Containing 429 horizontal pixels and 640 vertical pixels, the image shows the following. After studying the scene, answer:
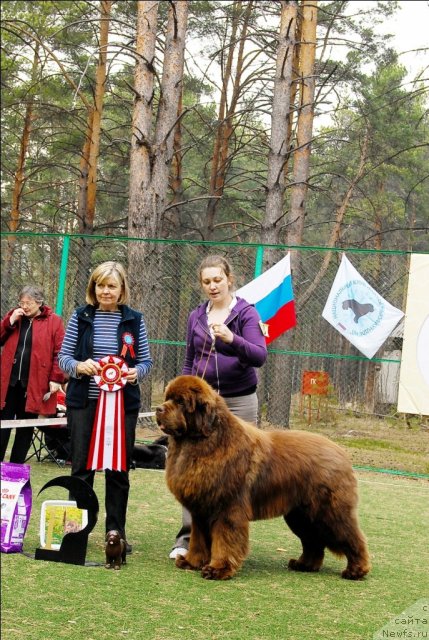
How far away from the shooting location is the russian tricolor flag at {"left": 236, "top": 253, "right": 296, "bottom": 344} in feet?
34.0

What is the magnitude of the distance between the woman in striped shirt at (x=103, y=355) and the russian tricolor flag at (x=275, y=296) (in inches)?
204

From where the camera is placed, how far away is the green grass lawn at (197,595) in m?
3.77

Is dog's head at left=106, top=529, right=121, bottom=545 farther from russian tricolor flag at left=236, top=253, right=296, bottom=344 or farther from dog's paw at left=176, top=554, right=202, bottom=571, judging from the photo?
russian tricolor flag at left=236, top=253, right=296, bottom=344

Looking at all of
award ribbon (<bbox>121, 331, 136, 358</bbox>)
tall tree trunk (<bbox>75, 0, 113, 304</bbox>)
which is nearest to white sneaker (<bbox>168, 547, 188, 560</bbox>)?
award ribbon (<bbox>121, 331, 136, 358</bbox>)

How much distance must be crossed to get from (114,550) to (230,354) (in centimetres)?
129

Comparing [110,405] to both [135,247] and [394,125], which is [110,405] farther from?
[394,125]

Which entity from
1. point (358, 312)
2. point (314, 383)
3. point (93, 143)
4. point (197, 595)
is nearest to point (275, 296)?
point (358, 312)

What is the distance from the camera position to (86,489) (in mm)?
5105

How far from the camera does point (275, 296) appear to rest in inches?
414

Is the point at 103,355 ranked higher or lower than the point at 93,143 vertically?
lower

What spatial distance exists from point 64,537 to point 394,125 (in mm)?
14384

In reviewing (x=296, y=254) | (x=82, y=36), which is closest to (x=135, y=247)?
(x=296, y=254)

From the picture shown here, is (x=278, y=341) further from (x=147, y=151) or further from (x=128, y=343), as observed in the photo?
(x=128, y=343)

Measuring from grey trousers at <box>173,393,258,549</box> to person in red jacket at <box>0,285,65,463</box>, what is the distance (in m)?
2.79
